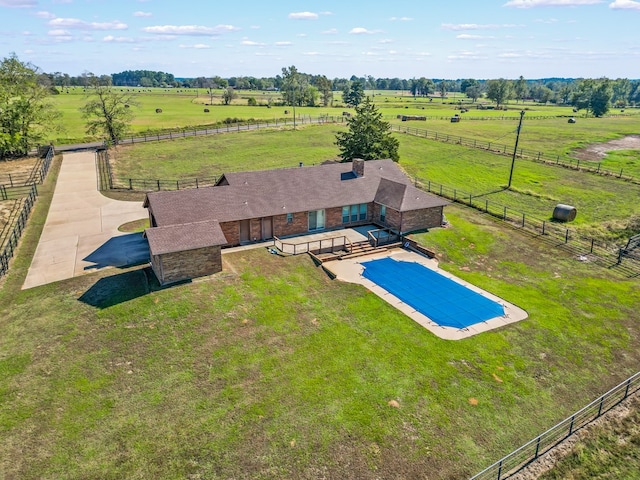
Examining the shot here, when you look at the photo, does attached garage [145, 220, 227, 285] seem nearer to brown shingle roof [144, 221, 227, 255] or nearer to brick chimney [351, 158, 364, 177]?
brown shingle roof [144, 221, 227, 255]

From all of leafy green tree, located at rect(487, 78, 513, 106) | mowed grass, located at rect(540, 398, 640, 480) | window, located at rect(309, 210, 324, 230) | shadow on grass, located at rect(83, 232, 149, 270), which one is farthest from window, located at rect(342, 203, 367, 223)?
leafy green tree, located at rect(487, 78, 513, 106)

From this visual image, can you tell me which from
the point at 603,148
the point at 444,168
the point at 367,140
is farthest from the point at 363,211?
the point at 603,148

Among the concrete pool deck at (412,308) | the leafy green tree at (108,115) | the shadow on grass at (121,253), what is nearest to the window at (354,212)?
the concrete pool deck at (412,308)

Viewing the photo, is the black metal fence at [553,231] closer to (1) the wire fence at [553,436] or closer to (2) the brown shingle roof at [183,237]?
(1) the wire fence at [553,436]

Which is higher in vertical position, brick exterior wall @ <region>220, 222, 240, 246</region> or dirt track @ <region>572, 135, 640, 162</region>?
dirt track @ <region>572, 135, 640, 162</region>

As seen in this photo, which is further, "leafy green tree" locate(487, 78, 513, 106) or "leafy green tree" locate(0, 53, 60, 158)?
"leafy green tree" locate(487, 78, 513, 106)

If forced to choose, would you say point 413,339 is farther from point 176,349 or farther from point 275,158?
point 275,158
